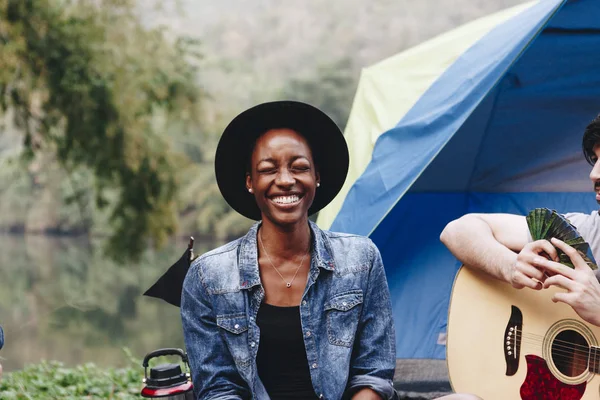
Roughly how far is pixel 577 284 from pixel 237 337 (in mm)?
891

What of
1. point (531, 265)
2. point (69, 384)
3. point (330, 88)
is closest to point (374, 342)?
point (531, 265)

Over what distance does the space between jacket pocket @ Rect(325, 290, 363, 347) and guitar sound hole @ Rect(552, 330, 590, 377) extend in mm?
679

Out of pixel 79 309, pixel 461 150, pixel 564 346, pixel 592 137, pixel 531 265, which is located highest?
pixel 79 309

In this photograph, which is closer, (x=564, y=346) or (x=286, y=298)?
(x=286, y=298)

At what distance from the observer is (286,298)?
1691mm

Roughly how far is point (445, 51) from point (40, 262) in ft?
53.5

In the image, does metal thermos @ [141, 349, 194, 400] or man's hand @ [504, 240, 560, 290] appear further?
metal thermos @ [141, 349, 194, 400]

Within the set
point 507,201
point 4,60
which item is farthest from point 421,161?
point 4,60

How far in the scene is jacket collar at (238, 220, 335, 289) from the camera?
1.68 metres

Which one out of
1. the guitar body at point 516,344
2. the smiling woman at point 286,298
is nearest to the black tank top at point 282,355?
the smiling woman at point 286,298

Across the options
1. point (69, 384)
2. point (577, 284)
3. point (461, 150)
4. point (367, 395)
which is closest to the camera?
point (367, 395)

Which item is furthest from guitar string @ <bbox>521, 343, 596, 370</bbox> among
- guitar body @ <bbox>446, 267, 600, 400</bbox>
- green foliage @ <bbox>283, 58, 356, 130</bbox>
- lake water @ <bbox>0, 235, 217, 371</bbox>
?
green foliage @ <bbox>283, 58, 356, 130</bbox>

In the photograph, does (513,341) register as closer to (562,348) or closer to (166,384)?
(562,348)

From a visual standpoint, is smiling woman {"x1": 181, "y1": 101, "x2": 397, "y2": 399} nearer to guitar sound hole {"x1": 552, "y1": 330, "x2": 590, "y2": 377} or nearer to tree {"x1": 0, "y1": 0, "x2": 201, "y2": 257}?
guitar sound hole {"x1": 552, "y1": 330, "x2": 590, "y2": 377}
